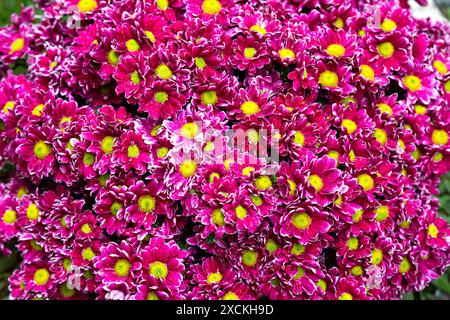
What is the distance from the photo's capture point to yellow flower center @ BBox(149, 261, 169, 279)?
5.61ft

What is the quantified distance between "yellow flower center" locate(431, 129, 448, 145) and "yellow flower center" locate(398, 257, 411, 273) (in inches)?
17.7

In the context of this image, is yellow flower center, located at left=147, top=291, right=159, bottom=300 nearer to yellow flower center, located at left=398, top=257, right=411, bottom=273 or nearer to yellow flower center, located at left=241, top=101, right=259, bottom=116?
yellow flower center, located at left=241, top=101, right=259, bottom=116

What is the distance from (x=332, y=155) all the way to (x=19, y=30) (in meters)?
1.44

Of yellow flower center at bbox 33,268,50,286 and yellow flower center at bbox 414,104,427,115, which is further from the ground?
yellow flower center at bbox 414,104,427,115

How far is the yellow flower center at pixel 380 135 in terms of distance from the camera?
6.19 feet

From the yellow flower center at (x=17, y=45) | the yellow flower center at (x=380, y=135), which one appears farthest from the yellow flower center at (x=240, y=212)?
the yellow flower center at (x=17, y=45)

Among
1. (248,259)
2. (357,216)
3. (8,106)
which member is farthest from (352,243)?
(8,106)

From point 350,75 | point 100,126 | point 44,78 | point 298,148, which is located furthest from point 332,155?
point 44,78

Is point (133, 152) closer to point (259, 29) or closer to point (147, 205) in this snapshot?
point (147, 205)

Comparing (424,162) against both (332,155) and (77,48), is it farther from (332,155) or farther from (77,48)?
(77,48)

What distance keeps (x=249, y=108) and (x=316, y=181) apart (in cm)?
31

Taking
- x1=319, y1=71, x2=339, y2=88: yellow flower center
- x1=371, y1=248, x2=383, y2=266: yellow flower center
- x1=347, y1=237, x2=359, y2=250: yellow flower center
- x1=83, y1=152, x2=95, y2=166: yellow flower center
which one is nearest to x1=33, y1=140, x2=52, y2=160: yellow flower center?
x1=83, y1=152, x2=95, y2=166: yellow flower center

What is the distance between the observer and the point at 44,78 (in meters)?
2.00

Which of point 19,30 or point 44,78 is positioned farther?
point 19,30
